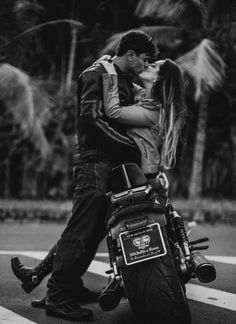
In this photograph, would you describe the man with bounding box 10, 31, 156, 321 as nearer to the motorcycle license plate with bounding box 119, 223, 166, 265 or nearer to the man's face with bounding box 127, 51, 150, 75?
the man's face with bounding box 127, 51, 150, 75

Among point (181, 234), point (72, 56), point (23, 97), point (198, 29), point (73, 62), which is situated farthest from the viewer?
point (73, 62)

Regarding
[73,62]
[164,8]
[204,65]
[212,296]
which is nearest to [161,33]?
[164,8]

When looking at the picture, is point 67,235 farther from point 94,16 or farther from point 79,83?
point 94,16

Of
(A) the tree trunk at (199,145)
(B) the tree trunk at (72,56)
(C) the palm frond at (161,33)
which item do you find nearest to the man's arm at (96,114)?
(C) the palm frond at (161,33)

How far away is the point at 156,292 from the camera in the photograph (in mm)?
3637

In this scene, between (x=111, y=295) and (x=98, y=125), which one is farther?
(x=98, y=125)

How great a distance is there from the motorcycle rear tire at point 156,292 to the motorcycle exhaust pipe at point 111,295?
13 cm

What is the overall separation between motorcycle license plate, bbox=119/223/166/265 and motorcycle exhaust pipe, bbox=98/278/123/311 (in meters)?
0.20

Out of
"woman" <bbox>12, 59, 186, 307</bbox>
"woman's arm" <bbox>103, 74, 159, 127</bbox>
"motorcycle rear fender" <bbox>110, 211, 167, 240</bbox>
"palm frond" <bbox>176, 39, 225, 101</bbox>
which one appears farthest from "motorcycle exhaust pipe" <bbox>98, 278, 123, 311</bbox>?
"palm frond" <bbox>176, 39, 225, 101</bbox>

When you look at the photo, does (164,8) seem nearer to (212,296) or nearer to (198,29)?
(198,29)

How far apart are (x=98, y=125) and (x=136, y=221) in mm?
643

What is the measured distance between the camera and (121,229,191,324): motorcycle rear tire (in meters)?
3.63

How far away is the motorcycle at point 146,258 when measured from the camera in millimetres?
3641

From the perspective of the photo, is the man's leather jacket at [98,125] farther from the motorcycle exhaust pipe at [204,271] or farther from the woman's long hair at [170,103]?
the motorcycle exhaust pipe at [204,271]
